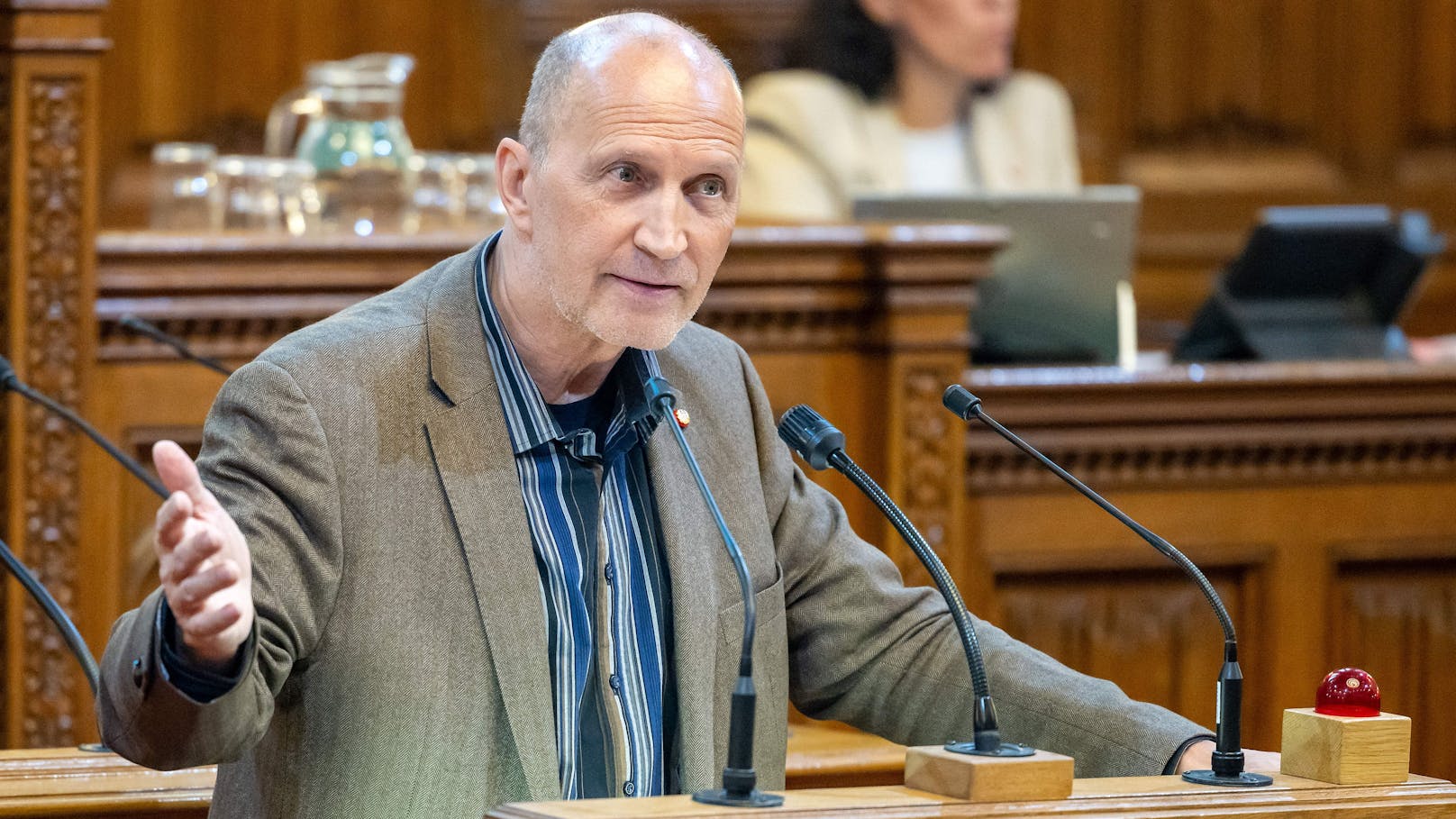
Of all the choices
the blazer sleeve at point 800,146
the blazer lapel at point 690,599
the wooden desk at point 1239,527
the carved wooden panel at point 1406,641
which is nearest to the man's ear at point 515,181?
the blazer lapel at point 690,599

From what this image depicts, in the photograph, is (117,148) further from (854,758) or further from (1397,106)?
(1397,106)

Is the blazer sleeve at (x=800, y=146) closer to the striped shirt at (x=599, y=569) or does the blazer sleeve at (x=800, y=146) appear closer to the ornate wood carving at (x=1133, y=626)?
the ornate wood carving at (x=1133, y=626)

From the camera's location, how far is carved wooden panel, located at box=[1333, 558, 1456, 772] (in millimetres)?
3604

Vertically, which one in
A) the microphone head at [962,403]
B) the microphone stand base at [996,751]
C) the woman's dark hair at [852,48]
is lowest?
the microphone stand base at [996,751]

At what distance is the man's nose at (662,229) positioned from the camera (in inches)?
80.2

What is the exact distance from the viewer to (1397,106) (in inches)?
248

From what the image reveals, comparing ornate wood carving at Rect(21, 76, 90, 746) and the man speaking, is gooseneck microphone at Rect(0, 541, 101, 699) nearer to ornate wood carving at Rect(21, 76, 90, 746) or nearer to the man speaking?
the man speaking

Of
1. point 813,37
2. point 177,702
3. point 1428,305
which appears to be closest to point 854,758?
point 177,702

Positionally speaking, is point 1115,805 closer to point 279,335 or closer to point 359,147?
point 279,335

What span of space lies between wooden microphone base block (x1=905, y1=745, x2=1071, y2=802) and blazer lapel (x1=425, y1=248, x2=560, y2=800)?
0.39 meters

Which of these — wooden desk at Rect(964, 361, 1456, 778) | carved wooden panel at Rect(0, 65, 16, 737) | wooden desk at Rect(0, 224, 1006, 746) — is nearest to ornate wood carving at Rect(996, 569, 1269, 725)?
wooden desk at Rect(964, 361, 1456, 778)

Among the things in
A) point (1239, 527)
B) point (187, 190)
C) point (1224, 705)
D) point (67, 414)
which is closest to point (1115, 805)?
point (1224, 705)

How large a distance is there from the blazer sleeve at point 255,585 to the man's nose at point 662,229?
1.16ft

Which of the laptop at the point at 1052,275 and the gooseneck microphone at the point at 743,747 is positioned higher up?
the laptop at the point at 1052,275
